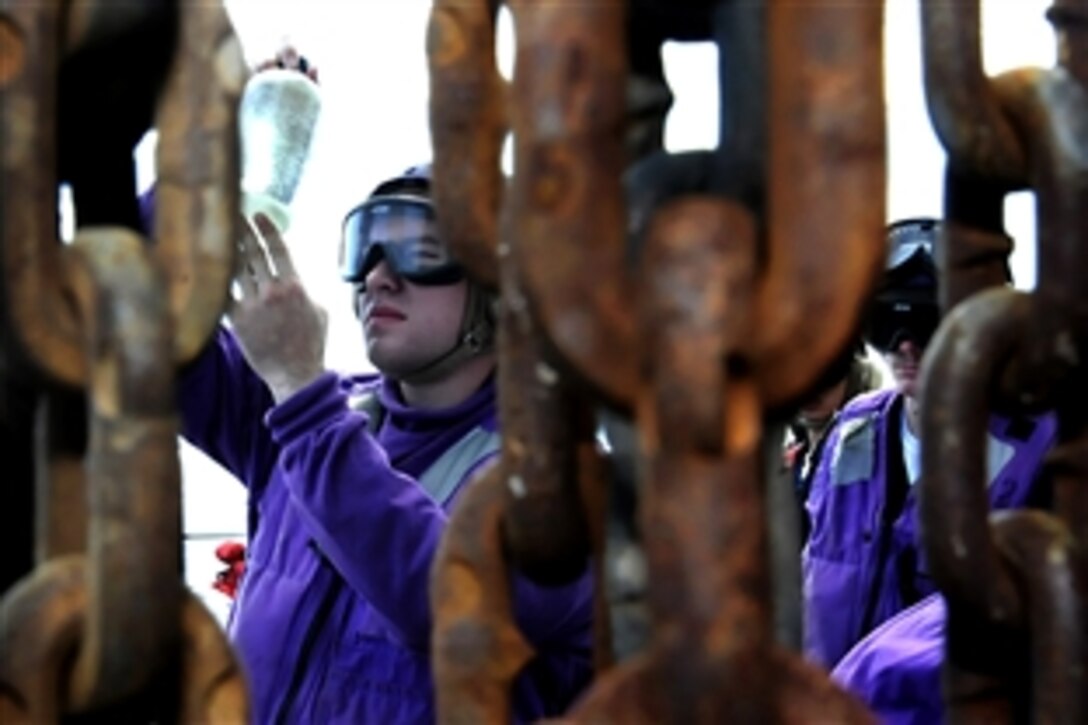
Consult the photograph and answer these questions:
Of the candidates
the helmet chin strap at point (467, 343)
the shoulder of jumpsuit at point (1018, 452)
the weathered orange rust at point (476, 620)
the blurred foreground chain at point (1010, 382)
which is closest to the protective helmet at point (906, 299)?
the helmet chin strap at point (467, 343)

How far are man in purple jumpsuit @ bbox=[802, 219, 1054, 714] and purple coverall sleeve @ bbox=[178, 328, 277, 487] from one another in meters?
0.72

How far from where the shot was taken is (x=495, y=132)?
102 cm

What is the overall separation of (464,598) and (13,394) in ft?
0.72

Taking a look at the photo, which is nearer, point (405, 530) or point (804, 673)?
point (804, 673)

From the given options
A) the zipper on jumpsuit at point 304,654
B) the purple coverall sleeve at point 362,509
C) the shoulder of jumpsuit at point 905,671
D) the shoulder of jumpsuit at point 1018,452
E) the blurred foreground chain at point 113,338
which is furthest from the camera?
the zipper on jumpsuit at point 304,654

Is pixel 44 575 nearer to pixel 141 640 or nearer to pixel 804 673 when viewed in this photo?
pixel 141 640

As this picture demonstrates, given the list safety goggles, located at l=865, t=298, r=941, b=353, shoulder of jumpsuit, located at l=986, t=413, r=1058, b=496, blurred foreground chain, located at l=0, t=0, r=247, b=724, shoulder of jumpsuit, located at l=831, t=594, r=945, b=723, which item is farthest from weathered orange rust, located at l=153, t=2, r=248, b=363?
safety goggles, located at l=865, t=298, r=941, b=353

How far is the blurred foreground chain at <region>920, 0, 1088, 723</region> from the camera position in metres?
0.99

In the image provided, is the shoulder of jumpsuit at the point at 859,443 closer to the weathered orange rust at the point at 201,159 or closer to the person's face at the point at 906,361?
the person's face at the point at 906,361

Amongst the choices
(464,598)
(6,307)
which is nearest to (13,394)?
(6,307)

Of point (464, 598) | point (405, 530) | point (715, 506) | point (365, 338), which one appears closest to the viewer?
point (715, 506)

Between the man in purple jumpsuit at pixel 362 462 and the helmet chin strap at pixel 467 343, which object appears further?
the helmet chin strap at pixel 467 343

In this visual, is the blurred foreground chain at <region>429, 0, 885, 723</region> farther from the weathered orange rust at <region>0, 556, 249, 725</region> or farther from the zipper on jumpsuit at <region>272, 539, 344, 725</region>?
the zipper on jumpsuit at <region>272, 539, 344, 725</region>

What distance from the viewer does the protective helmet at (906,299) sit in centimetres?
278
